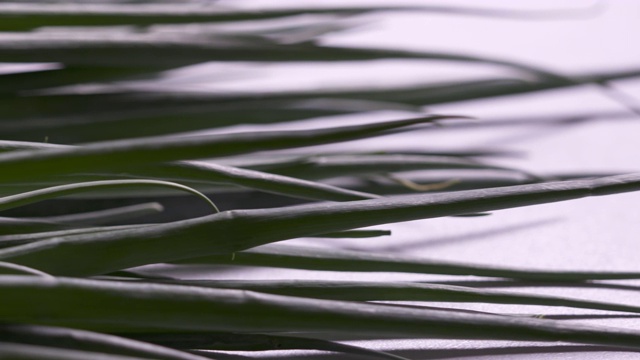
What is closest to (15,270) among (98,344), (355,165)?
(98,344)

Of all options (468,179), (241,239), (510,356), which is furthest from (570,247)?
(241,239)

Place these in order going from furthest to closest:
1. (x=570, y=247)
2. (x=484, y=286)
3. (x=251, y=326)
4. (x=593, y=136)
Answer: (x=593, y=136) → (x=570, y=247) → (x=484, y=286) → (x=251, y=326)

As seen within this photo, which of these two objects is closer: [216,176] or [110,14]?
[216,176]

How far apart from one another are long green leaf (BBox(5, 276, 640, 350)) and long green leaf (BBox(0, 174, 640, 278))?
0.03 meters

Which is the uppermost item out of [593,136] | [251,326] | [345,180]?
[593,136]

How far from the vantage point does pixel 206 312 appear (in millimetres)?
296

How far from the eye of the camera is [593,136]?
2.60 ft

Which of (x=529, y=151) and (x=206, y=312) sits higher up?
(x=529, y=151)

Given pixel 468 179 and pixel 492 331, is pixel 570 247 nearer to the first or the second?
pixel 468 179

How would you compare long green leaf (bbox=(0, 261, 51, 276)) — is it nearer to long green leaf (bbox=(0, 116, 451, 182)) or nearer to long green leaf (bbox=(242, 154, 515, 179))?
long green leaf (bbox=(0, 116, 451, 182))

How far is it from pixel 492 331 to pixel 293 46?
308 millimetres

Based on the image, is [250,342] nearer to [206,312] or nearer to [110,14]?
[206,312]

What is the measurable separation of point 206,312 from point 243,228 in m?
0.05

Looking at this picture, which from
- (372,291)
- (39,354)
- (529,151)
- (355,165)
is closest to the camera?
(39,354)
